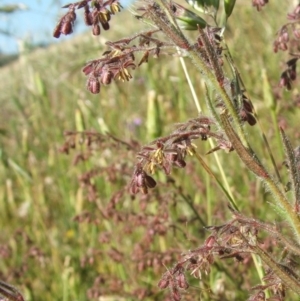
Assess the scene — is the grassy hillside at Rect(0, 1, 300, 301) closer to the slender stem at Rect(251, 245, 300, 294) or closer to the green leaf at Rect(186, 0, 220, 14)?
the slender stem at Rect(251, 245, 300, 294)

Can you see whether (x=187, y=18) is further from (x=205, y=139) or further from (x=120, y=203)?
(x=120, y=203)

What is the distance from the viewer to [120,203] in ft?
5.98

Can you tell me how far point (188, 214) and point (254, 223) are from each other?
1.18 metres

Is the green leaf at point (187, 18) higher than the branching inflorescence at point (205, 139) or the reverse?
higher

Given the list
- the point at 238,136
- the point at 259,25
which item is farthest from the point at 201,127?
the point at 259,25

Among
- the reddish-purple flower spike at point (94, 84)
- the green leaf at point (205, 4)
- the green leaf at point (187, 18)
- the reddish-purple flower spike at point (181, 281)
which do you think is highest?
the green leaf at point (205, 4)

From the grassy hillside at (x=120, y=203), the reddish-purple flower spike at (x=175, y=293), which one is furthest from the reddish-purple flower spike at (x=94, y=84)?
the grassy hillside at (x=120, y=203)

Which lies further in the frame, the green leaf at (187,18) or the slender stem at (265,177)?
the green leaf at (187,18)

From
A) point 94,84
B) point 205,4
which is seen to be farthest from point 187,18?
point 94,84

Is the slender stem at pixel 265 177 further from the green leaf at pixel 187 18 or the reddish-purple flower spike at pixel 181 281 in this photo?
the green leaf at pixel 187 18

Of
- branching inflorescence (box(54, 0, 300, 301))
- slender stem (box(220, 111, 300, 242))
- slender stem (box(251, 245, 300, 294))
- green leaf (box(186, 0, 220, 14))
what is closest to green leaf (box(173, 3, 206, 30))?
green leaf (box(186, 0, 220, 14))

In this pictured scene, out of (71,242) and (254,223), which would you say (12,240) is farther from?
(254,223)

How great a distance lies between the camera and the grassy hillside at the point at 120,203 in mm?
1598

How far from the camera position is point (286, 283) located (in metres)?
0.76
